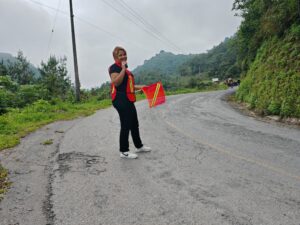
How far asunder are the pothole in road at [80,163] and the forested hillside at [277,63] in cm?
796

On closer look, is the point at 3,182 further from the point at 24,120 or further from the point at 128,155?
the point at 24,120

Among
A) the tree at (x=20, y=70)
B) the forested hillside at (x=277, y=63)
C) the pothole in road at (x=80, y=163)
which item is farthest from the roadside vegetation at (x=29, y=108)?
the tree at (x=20, y=70)

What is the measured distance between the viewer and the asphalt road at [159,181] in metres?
3.42

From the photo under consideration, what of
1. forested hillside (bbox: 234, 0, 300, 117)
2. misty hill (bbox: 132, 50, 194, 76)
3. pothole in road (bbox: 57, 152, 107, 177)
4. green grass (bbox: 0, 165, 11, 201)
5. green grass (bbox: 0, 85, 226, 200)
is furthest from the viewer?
misty hill (bbox: 132, 50, 194, 76)

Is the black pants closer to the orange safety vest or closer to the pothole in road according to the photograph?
the orange safety vest

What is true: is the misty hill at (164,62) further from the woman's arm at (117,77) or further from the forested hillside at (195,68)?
the woman's arm at (117,77)

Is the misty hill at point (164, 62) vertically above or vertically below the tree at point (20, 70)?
above

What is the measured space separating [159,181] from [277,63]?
11.9 m

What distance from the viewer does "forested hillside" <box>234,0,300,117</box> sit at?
11.5m

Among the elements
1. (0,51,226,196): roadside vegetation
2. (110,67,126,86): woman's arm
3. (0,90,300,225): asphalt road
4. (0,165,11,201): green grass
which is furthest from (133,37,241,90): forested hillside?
(0,165,11,201): green grass

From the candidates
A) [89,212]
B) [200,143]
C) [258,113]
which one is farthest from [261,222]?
[258,113]

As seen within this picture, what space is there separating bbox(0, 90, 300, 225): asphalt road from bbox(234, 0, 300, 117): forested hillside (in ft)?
14.5

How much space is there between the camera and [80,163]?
5.54 meters

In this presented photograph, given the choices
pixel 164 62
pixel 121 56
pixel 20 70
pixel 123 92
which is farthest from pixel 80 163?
pixel 164 62
